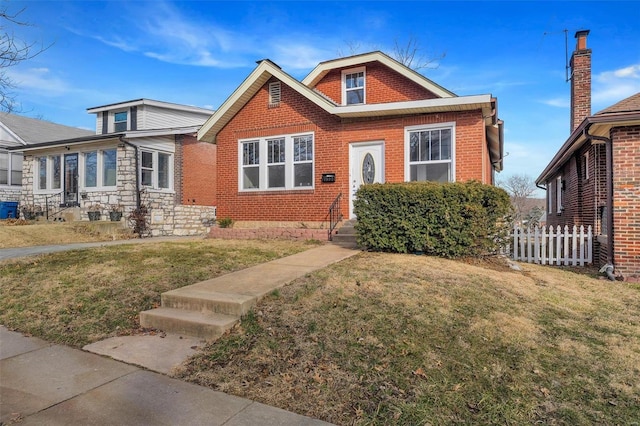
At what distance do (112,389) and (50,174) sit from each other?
19.1m

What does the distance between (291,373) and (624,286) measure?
662 centimetres

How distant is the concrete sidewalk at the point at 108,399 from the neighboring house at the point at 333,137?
8295 mm

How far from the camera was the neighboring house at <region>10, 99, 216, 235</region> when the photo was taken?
15789 mm

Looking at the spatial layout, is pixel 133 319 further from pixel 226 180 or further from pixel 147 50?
pixel 147 50

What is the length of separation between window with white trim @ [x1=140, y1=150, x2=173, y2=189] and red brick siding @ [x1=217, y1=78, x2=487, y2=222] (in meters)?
4.97

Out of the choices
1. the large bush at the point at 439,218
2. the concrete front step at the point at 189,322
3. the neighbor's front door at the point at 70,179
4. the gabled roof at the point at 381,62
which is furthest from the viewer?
the neighbor's front door at the point at 70,179

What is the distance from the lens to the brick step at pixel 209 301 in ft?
14.7

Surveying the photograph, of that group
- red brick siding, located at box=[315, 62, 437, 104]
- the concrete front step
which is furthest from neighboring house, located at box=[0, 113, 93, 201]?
the concrete front step

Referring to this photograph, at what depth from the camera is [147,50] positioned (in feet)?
46.7

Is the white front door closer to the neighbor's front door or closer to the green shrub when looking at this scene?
the green shrub

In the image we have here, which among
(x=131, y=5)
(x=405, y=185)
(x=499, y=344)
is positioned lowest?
(x=499, y=344)

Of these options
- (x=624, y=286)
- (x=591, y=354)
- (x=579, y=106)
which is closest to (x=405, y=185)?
(x=624, y=286)

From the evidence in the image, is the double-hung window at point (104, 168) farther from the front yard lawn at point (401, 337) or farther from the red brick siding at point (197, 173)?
the front yard lawn at point (401, 337)

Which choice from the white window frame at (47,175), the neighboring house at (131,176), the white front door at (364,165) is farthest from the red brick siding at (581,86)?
the white window frame at (47,175)
